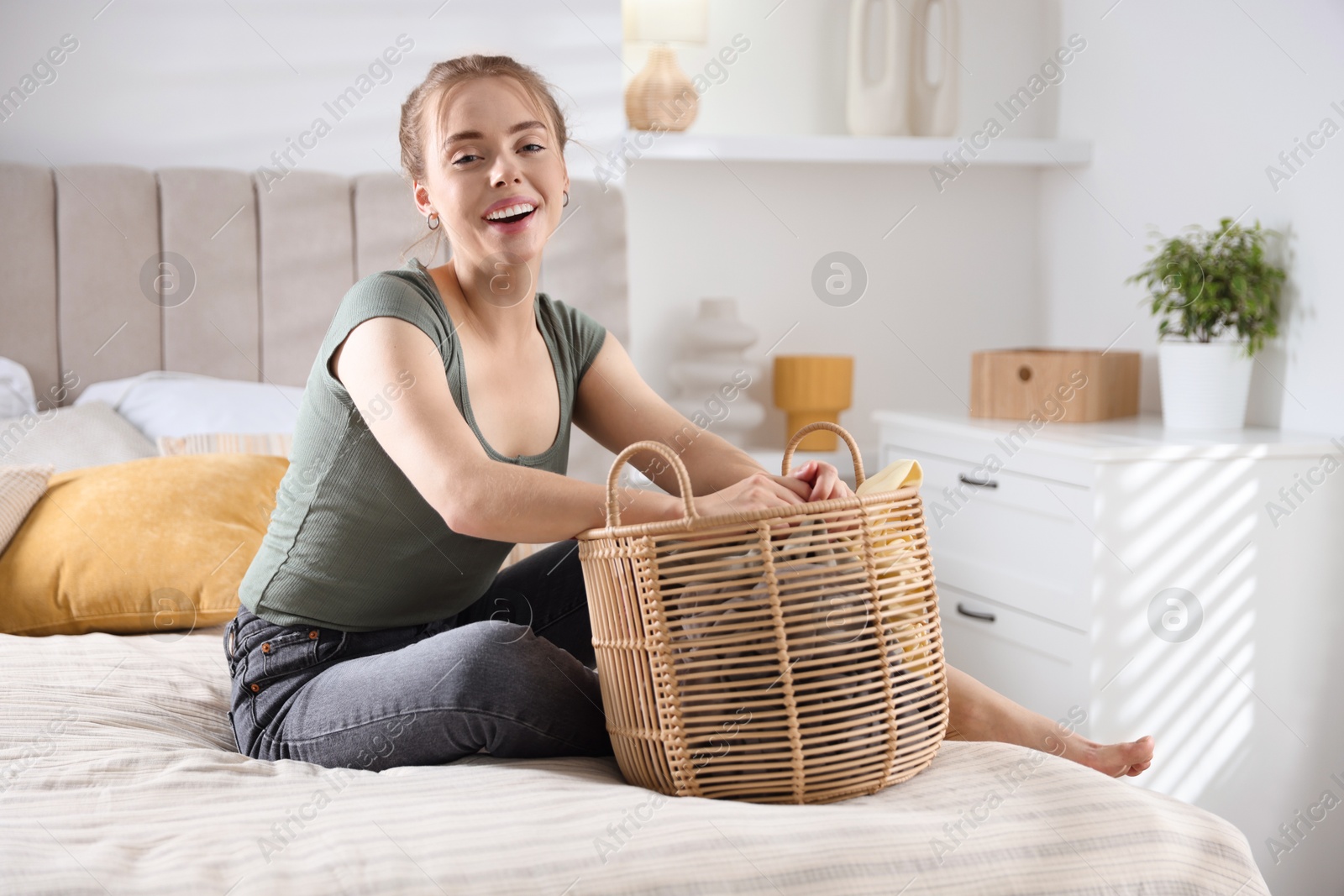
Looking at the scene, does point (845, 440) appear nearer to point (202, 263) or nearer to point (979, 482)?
point (979, 482)

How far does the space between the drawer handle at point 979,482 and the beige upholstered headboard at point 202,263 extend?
78cm

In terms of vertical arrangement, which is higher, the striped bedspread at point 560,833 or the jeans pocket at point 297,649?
the jeans pocket at point 297,649

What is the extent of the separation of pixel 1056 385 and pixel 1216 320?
314 millimetres

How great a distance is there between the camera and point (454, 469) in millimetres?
1070

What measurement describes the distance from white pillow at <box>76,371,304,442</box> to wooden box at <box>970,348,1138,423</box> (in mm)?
1374

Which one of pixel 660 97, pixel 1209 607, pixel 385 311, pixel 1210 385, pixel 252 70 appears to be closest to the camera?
pixel 385 311

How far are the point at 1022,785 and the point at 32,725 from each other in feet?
3.27

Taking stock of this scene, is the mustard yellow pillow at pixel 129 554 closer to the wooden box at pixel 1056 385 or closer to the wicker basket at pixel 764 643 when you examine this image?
the wicker basket at pixel 764 643

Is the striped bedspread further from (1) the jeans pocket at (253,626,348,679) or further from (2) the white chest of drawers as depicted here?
(2) the white chest of drawers

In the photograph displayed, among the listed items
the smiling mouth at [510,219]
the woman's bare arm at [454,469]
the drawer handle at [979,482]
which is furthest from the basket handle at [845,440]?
the drawer handle at [979,482]

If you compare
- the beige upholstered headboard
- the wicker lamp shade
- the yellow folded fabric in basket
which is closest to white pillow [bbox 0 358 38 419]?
the beige upholstered headboard

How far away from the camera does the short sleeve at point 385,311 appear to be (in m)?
1.17

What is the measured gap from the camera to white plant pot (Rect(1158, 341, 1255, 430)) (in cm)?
207

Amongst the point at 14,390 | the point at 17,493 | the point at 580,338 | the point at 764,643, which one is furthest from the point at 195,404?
the point at 764,643
